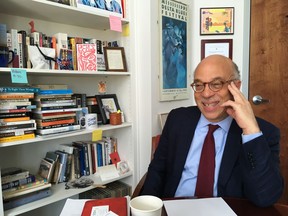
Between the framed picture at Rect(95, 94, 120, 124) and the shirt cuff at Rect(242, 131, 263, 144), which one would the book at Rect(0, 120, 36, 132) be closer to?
the framed picture at Rect(95, 94, 120, 124)

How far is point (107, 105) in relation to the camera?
2002 millimetres

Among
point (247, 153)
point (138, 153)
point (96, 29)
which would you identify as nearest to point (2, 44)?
point (96, 29)

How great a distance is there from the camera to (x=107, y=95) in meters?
2.03

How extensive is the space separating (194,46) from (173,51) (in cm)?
36

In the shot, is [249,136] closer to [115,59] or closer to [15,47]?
[115,59]

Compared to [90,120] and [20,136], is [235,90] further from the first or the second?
[20,136]

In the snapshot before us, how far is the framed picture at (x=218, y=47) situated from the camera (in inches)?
93.2

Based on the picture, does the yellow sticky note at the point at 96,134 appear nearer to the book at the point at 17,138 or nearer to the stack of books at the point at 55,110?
the stack of books at the point at 55,110

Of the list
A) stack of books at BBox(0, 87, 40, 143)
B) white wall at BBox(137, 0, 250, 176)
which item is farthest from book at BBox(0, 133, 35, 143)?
white wall at BBox(137, 0, 250, 176)

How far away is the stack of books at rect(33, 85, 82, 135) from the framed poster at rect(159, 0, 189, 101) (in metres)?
0.82

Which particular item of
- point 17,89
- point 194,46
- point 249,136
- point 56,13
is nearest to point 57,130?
point 17,89

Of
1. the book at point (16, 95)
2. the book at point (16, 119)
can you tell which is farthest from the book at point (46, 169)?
the book at point (16, 95)

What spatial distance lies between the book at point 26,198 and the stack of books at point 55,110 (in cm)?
39

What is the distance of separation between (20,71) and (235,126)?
3.95ft
